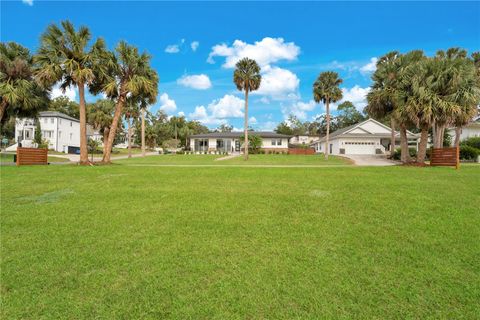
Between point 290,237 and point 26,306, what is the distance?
3.70 meters

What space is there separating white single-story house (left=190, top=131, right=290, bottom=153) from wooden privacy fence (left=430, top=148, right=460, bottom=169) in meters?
32.7

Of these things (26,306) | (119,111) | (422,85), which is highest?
(422,85)

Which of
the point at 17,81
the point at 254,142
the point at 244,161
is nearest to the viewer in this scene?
the point at 17,81

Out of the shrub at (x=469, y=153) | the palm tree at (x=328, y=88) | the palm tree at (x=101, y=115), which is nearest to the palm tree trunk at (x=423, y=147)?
the shrub at (x=469, y=153)

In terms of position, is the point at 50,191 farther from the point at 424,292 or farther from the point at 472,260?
the point at 472,260

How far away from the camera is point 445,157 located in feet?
65.7

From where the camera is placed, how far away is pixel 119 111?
21.8m

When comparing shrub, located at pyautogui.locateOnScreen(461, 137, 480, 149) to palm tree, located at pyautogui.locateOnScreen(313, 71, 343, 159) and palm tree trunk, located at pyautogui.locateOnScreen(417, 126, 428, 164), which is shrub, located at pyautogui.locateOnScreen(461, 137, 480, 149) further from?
palm tree trunk, located at pyautogui.locateOnScreen(417, 126, 428, 164)

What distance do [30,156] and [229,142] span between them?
124 feet

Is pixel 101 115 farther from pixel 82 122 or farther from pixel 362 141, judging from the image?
pixel 362 141

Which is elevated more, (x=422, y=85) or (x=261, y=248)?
(x=422, y=85)

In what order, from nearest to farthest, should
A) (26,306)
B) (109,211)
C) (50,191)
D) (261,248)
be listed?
1. (26,306)
2. (261,248)
3. (109,211)
4. (50,191)

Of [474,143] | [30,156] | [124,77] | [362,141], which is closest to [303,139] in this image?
[362,141]

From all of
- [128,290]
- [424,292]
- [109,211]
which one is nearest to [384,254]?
[424,292]
